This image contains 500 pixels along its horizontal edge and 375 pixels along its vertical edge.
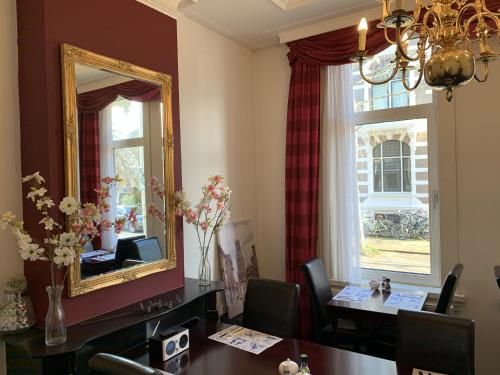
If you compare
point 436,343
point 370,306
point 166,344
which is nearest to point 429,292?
point 370,306

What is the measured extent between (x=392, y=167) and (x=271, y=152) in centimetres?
112

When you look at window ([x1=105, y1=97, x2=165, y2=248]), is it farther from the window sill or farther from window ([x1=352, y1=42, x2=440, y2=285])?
window ([x1=352, y1=42, x2=440, y2=285])

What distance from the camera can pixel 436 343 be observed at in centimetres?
163

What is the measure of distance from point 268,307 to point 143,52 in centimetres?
174

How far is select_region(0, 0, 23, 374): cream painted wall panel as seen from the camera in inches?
70.7

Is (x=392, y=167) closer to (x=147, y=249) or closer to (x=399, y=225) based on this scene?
(x=399, y=225)

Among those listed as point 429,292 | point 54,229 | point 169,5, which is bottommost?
point 429,292

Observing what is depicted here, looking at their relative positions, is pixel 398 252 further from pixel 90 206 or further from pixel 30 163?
pixel 30 163

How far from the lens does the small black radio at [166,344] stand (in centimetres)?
168

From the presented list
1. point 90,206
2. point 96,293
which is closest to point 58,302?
point 96,293

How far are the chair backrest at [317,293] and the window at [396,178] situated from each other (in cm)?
65

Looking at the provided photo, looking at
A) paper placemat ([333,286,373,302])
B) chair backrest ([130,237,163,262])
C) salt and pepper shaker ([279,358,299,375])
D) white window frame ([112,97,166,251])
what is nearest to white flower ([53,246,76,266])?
chair backrest ([130,237,163,262])

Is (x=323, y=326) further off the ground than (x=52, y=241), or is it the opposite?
(x=52, y=241)

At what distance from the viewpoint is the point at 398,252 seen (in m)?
3.14
